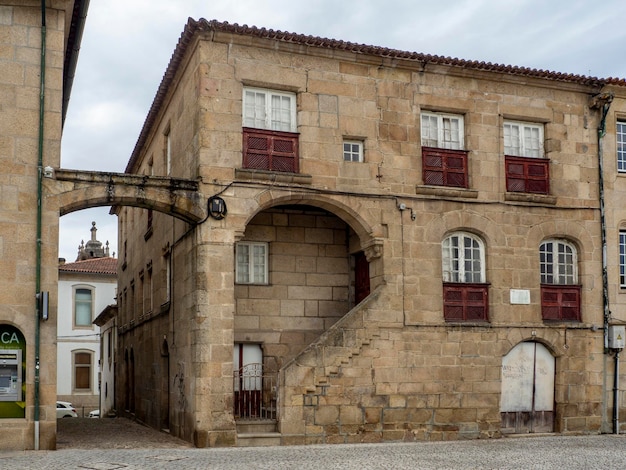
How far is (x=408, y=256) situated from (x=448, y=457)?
184 inches

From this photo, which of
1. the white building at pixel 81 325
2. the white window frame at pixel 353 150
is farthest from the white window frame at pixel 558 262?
the white building at pixel 81 325

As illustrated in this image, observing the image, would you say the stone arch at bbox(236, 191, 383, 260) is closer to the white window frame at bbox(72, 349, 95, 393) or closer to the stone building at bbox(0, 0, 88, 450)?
the stone building at bbox(0, 0, 88, 450)

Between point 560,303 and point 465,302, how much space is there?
2314 millimetres

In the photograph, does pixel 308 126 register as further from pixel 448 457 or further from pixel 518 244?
pixel 448 457

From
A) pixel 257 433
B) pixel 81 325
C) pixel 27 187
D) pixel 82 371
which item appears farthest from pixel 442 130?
pixel 82 371

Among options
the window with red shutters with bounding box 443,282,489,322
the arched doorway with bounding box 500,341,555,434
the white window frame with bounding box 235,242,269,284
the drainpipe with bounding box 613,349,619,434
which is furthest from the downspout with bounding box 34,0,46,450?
the drainpipe with bounding box 613,349,619,434

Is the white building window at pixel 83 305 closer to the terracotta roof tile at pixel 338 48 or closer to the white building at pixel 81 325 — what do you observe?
the white building at pixel 81 325

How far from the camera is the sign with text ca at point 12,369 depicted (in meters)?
15.3

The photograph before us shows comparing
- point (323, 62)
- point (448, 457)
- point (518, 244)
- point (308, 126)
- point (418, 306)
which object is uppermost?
point (323, 62)

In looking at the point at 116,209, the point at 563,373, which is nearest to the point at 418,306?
the point at 563,373

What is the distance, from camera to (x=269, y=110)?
58.4 ft

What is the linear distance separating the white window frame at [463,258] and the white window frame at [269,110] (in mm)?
4117

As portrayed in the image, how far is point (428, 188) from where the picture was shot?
60.7 feet

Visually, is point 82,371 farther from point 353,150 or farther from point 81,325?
point 353,150
